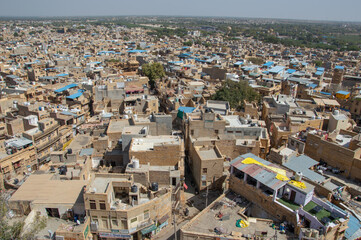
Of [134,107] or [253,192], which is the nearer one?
[253,192]

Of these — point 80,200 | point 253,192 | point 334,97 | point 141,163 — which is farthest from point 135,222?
point 334,97

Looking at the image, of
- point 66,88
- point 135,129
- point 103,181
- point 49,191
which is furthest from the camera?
point 66,88

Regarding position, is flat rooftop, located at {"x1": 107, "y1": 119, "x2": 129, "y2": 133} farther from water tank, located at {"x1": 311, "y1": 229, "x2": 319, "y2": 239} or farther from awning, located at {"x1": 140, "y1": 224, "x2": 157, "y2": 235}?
water tank, located at {"x1": 311, "y1": 229, "x2": 319, "y2": 239}

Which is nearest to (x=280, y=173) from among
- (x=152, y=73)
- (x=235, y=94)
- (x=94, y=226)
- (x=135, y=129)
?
(x=94, y=226)

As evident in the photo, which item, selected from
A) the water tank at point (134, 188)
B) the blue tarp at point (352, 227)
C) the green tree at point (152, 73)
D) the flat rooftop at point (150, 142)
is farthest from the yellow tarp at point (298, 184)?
the green tree at point (152, 73)

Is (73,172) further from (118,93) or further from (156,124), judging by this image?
(118,93)

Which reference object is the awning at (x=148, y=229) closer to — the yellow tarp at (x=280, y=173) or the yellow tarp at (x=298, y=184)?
the yellow tarp at (x=280, y=173)

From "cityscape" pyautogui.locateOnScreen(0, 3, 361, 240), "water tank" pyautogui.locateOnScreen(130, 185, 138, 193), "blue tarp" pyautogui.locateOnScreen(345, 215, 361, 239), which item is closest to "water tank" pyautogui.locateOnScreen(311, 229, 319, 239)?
"cityscape" pyautogui.locateOnScreen(0, 3, 361, 240)

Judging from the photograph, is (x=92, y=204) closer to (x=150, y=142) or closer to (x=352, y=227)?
(x=150, y=142)
